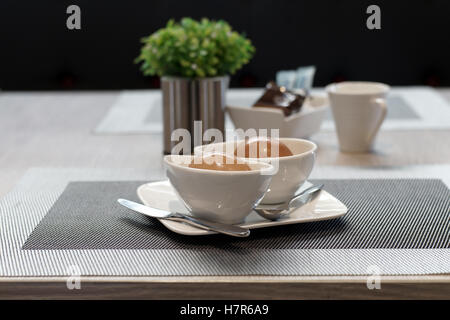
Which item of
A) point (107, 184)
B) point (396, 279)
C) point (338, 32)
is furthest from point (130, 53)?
point (396, 279)

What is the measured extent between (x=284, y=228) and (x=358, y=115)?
526 millimetres

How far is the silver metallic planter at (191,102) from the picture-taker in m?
1.24

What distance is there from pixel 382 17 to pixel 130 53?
86 centimetres

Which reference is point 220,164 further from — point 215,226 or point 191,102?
point 191,102

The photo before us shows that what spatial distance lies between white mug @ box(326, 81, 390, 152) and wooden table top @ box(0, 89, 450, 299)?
32 mm

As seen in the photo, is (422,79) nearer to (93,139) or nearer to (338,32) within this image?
(338,32)

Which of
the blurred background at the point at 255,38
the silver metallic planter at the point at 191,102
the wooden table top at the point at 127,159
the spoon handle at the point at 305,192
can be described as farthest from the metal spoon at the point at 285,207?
the blurred background at the point at 255,38

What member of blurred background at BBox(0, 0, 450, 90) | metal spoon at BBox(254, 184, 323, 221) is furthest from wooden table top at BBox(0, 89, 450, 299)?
blurred background at BBox(0, 0, 450, 90)

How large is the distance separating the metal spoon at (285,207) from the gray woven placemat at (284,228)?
0.06 feet

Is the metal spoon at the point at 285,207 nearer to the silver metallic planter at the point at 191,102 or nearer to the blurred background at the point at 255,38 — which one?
the silver metallic planter at the point at 191,102

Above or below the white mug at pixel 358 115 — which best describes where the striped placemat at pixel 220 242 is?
below

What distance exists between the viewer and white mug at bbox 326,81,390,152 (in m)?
1.26

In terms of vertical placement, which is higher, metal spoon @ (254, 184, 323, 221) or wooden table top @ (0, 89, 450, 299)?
metal spoon @ (254, 184, 323, 221)

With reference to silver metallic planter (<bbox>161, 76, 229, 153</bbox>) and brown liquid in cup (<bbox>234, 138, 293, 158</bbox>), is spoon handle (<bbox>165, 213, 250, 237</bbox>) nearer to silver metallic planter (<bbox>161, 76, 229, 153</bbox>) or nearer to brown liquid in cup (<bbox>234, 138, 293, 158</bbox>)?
brown liquid in cup (<bbox>234, 138, 293, 158</bbox>)
